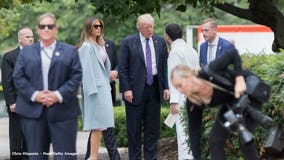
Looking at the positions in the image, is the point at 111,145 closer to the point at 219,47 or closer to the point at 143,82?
the point at 143,82

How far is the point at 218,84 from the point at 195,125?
900 mm

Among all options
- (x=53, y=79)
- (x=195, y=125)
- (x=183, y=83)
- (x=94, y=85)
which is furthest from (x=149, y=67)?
(x=183, y=83)

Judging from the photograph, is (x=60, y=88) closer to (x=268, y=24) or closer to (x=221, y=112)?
(x=221, y=112)

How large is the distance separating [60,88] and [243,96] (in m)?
1.83

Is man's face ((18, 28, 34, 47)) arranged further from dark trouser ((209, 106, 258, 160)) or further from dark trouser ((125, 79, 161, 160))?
dark trouser ((209, 106, 258, 160))

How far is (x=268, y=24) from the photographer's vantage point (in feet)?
49.2

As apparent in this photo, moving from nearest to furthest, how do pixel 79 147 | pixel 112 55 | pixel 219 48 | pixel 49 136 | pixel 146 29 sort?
pixel 49 136 → pixel 146 29 → pixel 219 48 → pixel 112 55 → pixel 79 147

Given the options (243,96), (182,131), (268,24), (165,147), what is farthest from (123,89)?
(268,24)

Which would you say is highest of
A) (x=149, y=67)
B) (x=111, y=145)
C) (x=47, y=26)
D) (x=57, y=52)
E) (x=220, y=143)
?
(x=47, y=26)

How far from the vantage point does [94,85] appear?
35.1 feet

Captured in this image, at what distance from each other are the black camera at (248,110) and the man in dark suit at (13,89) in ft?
14.3

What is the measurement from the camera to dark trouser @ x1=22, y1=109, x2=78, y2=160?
8508 millimetres

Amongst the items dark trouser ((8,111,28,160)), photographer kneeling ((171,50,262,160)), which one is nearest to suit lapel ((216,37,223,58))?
photographer kneeling ((171,50,262,160))

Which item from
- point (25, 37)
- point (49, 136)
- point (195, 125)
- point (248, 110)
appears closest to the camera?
point (248, 110)
